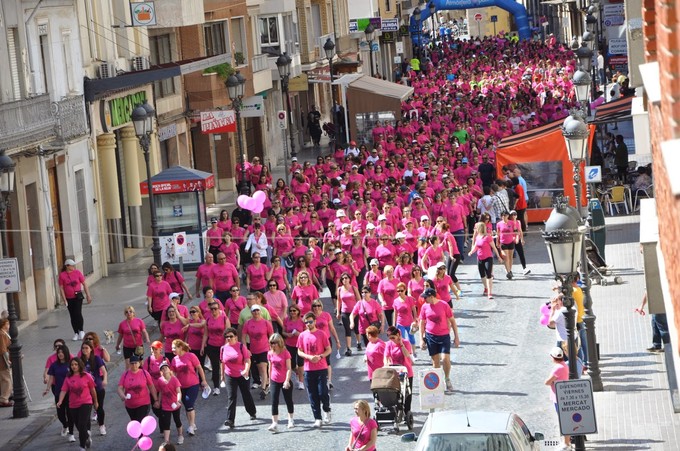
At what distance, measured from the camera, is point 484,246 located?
27.1 meters

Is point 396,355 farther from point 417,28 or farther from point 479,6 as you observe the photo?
point 479,6

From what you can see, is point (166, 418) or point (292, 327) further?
point (292, 327)

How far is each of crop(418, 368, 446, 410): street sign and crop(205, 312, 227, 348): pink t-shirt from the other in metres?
4.35

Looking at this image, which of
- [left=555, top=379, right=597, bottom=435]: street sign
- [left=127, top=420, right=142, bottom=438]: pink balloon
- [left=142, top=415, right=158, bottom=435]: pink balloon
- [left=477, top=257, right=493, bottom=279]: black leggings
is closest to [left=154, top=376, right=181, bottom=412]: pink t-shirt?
[left=127, top=420, right=142, bottom=438]: pink balloon

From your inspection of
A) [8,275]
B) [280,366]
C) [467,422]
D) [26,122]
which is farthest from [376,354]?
[26,122]

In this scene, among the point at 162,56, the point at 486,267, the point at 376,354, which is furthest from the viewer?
the point at 162,56

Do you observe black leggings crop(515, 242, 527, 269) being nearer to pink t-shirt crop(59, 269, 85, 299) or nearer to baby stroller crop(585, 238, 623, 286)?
baby stroller crop(585, 238, 623, 286)

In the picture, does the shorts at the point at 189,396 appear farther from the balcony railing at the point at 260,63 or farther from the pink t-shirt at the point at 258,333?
the balcony railing at the point at 260,63

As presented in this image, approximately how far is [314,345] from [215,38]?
95.5ft

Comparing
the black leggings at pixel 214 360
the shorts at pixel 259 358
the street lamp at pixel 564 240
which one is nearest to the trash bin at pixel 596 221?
the shorts at pixel 259 358

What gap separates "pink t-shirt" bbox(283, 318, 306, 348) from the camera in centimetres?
2106

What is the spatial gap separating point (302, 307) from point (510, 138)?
1423 cm

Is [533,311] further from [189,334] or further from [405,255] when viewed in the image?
[189,334]

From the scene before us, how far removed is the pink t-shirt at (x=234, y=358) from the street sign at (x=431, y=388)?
2.95m
